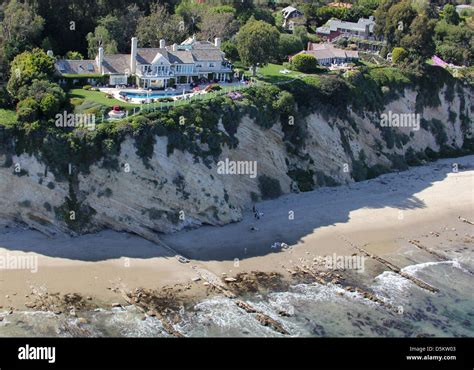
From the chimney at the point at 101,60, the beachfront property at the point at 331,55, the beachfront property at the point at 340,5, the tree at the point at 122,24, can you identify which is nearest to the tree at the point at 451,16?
the beachfront property at the point at 340,5

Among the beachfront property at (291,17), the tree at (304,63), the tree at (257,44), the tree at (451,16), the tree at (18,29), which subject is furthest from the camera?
the tree at (451,16)

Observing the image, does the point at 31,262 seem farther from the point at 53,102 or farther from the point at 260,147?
the point at 260,147

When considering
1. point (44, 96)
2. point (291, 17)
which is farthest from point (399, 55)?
point (44, 96)

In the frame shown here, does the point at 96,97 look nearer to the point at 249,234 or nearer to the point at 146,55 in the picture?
the point at 146,55

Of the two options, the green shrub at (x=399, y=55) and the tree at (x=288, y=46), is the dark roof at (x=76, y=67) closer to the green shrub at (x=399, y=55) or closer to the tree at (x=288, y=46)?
the tree at (x=288, y=46)
